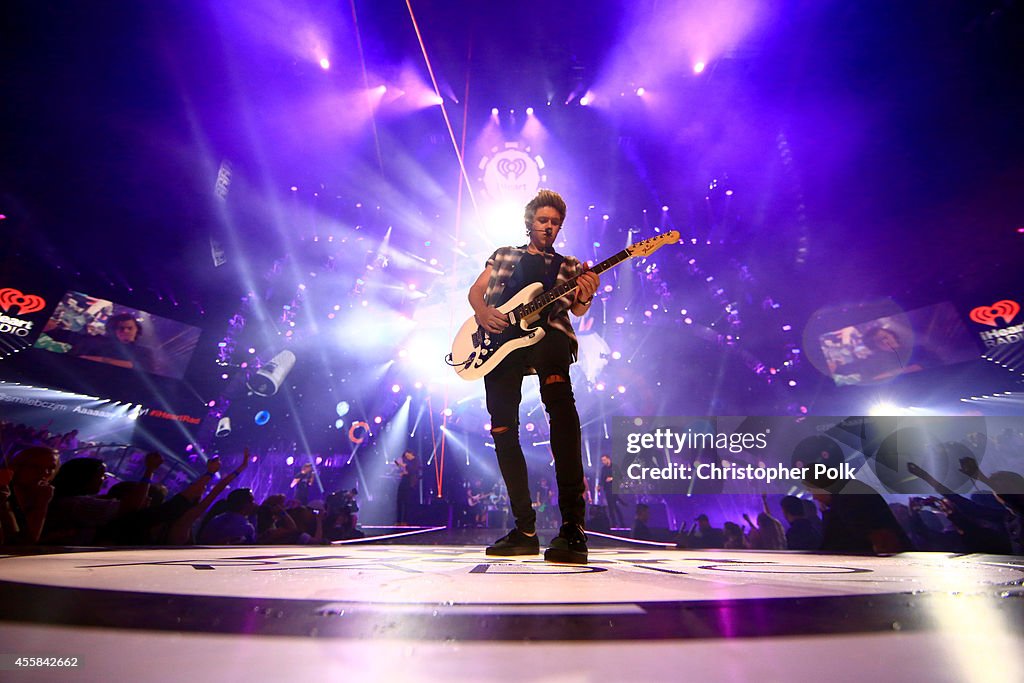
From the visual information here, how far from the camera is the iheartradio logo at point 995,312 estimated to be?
6.70m

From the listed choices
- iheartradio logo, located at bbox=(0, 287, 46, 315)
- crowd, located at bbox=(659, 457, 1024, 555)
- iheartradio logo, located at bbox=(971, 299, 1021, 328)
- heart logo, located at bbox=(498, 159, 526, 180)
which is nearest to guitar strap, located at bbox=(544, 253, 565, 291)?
crowd, located at bbox=(659, 457, 1024, 555)

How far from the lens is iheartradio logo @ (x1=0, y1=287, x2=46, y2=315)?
670cm

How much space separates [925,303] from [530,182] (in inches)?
251

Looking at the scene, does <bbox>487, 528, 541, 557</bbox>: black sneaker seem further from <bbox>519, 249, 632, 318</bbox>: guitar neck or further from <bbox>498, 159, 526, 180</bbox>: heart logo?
<bbox>498, 159, 526, 180</bbox>: heart logo

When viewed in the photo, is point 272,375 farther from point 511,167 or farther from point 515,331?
point 515,331

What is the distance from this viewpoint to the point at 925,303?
24.6 feet

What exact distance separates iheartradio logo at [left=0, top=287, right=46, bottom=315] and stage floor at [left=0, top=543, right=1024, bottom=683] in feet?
27.0

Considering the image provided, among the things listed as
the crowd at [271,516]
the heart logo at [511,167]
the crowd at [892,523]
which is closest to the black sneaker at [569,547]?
the crowd at [271,516]

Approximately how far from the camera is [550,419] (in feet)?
6.71

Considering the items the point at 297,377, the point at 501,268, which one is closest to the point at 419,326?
the point at 297,377

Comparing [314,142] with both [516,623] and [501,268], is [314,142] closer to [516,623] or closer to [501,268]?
[501,268]

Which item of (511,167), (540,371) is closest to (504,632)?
(540,371)

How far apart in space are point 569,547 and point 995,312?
8.32m

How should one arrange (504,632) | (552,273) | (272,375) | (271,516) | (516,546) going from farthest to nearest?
1. (272,375)
2. (271,516)
3. (552,273)
4. (516,546)
5. (504,632)
